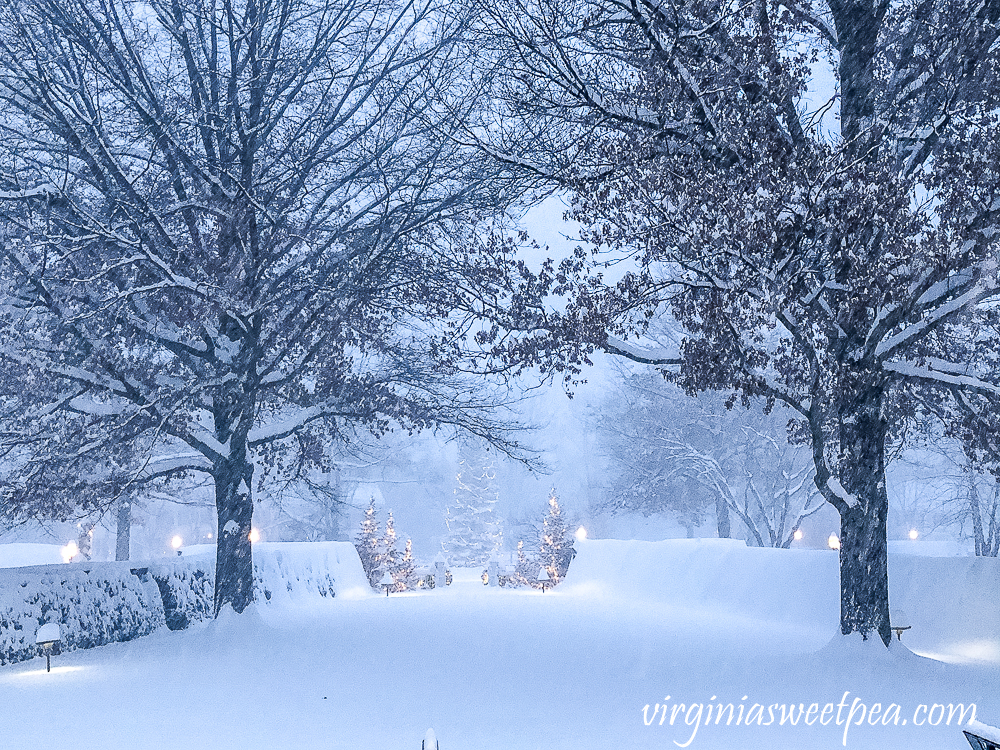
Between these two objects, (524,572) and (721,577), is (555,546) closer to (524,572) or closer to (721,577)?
(524,572)

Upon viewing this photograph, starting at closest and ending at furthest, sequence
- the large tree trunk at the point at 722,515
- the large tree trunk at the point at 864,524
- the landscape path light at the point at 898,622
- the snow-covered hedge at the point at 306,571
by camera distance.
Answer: the large tree trunk at the point at 864,524, the landscape path light at the point at 898,622, the snow-covered hedge at the point at 306,571, the large tree trunk at the point at 722,515

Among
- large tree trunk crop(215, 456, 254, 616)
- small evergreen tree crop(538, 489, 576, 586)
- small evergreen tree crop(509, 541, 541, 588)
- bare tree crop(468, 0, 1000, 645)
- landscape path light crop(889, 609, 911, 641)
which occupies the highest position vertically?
bare tree crop(468, 0, 1000, 645)

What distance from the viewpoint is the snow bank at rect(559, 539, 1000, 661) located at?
44.3ft

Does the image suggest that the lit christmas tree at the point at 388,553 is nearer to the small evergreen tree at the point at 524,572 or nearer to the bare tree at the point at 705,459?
the small evergreen tree at the point at 524,572

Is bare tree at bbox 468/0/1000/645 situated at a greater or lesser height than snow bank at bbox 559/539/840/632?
greater

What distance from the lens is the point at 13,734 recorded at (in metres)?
7.57

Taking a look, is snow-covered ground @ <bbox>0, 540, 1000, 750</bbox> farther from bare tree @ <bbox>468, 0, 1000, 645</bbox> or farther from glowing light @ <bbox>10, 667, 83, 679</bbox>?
bare tree @ <bbox>468, 0, 1000, 645</bbox>

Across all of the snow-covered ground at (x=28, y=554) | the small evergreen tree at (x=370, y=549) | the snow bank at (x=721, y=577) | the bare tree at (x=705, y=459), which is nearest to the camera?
the snow bank at (x=721, y=577)

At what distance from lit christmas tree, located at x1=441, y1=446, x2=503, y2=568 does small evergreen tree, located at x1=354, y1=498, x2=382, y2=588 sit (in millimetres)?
27264

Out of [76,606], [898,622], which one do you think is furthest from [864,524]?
[76,606]

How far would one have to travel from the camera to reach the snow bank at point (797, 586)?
13.5 meters

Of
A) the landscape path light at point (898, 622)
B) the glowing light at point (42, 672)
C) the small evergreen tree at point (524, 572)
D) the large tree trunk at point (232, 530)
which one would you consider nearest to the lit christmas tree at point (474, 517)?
the small evergreen tree at point (524, 572)

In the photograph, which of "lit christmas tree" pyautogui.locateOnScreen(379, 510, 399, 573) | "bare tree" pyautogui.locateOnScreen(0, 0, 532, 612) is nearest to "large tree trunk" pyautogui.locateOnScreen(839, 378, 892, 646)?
"bare tree" pyautogui.locateOnScreen(0, 0, 532, 612)

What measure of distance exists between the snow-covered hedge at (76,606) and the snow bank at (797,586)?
1155 centimetres
